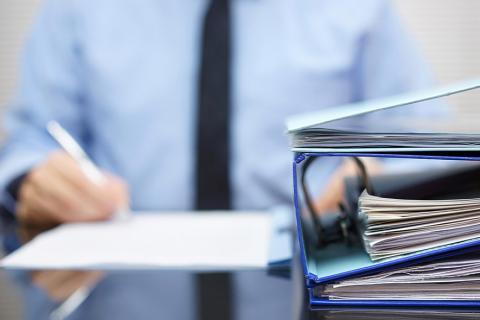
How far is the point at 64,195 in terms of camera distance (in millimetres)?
669

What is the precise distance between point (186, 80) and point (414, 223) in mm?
589

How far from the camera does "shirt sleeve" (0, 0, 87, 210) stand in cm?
87

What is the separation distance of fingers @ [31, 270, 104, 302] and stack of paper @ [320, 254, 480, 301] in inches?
7.0

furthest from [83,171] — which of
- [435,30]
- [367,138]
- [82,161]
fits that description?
[435,30]

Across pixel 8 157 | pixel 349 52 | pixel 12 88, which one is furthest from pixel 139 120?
pixel 12 88

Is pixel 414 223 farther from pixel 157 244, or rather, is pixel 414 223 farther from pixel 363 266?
pixel 157 244

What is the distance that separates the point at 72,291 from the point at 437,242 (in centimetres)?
24

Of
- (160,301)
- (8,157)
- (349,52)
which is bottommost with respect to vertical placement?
(160,301)

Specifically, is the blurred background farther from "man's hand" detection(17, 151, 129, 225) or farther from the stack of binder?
the stack of binder

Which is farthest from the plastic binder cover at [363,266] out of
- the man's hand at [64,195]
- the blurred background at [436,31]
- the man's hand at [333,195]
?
the blurred background at [436,31]

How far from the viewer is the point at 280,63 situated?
2.80 ft

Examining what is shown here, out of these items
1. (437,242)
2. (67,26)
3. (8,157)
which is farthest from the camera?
(67,26)

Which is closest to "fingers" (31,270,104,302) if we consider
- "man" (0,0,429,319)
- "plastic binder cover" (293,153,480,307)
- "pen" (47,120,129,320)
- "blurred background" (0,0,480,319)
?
"pen" (47,120,129,320)

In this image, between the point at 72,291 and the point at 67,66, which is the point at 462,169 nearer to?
the point at 72,291
